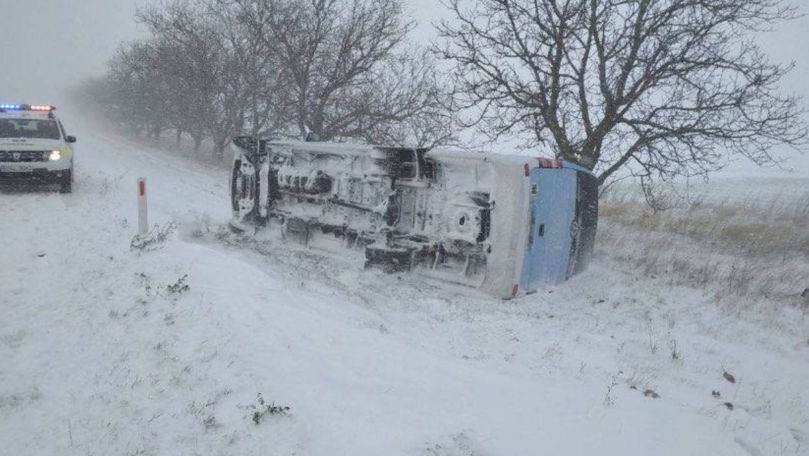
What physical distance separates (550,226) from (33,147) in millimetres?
10760

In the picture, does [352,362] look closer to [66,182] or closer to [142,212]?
[142,212]

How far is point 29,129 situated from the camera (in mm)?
11070

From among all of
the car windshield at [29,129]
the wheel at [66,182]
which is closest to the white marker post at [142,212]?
the wheel at [66,182]

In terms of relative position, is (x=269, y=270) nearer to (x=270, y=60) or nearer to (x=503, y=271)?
(x=503, y=271)

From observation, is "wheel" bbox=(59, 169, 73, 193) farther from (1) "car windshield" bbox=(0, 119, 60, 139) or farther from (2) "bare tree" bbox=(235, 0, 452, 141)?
(2) "bare tree" bbox=(235, 0, 452, 141)

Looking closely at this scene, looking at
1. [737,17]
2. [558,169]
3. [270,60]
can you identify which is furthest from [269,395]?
[270,60]

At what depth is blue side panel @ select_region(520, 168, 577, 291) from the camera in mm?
5629

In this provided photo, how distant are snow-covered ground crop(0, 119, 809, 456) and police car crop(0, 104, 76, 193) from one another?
3.71 meters

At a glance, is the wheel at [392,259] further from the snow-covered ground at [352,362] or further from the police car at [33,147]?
the police car at [33,147]

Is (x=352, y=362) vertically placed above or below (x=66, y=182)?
below

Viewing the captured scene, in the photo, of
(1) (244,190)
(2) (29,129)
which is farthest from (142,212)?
(2) (29,129)

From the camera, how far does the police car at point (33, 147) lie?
10.2 metres

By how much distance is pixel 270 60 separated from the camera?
65.6ft

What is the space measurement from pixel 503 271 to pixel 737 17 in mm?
7325
